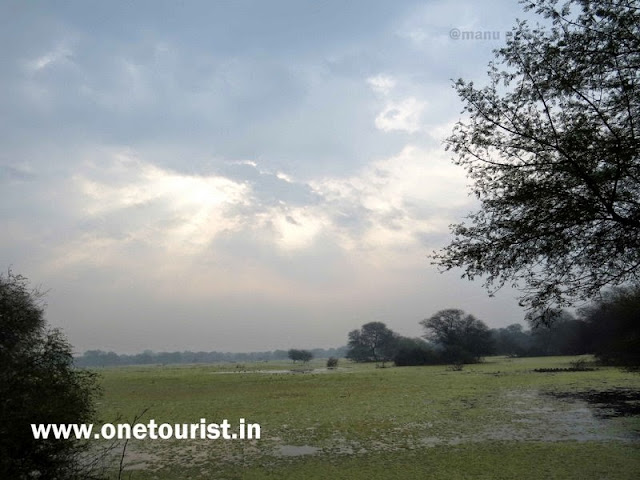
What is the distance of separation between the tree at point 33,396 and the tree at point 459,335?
4923cm

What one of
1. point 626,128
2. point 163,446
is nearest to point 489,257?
point 626,128

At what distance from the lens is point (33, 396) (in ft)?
18.3

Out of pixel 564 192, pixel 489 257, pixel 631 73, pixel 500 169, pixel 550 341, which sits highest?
pixel 631 73

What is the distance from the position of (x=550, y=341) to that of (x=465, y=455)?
189 ft

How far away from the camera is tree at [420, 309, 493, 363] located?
51188mm

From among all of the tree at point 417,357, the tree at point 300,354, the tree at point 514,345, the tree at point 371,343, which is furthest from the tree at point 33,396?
the tree at point 300,354

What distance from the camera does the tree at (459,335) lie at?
51188 millimetres

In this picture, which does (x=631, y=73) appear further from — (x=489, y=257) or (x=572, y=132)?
(x=489, y=257)

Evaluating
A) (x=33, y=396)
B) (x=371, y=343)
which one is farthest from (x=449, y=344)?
(x=33, y=396)

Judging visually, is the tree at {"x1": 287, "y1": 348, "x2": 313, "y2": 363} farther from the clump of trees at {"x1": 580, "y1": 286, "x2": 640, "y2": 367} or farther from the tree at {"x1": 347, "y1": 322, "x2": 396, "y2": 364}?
the clump of trees at {"x1": 580, "y1": 286, "x2": 640, "y2": 367}

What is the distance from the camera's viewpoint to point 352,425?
11.2 metres

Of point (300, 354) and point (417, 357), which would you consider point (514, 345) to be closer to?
point (417, 357)

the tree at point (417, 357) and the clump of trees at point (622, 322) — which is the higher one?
the clump of trees at point (622, 322)

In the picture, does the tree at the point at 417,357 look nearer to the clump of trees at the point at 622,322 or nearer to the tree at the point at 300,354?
the clump of trees at the point at 622,322
